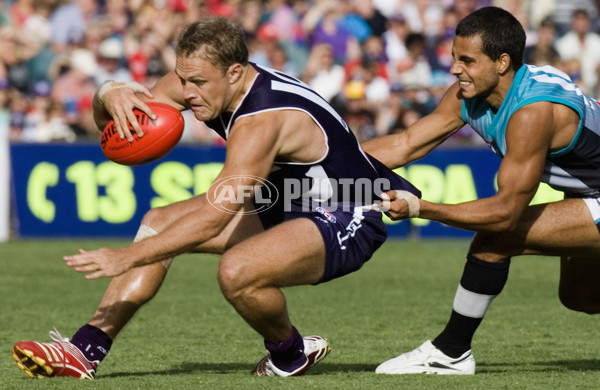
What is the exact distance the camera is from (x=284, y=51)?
1474 cm

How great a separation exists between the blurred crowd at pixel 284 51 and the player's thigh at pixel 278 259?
7763 millimetres

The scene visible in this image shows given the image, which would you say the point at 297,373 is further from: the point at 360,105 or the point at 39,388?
the point at 360,105

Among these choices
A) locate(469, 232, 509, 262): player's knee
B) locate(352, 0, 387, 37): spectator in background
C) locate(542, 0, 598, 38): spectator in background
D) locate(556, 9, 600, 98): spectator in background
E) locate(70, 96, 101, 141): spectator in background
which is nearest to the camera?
locate(469, 232, 509, 262): player's knee

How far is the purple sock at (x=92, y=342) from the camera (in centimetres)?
520

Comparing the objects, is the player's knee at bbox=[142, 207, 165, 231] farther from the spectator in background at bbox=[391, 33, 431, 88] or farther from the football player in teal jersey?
the spectator in background at bbox=[391, 33, 431, 88]

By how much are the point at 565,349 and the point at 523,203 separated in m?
1.43

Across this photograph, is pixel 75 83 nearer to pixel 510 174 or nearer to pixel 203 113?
pixel 203 113

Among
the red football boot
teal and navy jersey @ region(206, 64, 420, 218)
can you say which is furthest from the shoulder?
the red football boot

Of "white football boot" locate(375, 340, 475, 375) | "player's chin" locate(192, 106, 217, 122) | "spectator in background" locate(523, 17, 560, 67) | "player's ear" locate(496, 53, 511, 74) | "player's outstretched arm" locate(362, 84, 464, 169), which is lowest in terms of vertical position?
"spectator in background" locate(523, 17, 560, 67)

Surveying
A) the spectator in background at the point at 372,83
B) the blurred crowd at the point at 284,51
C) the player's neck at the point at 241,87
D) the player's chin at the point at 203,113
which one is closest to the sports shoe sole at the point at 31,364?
the player's chin at the point at 203,113

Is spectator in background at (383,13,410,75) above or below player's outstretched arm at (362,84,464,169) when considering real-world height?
below

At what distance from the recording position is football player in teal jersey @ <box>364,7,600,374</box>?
200 inches

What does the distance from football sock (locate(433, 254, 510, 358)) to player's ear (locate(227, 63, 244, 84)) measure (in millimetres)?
1467

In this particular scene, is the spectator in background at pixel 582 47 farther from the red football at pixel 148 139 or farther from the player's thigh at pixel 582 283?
the red football at pixel 148 139
